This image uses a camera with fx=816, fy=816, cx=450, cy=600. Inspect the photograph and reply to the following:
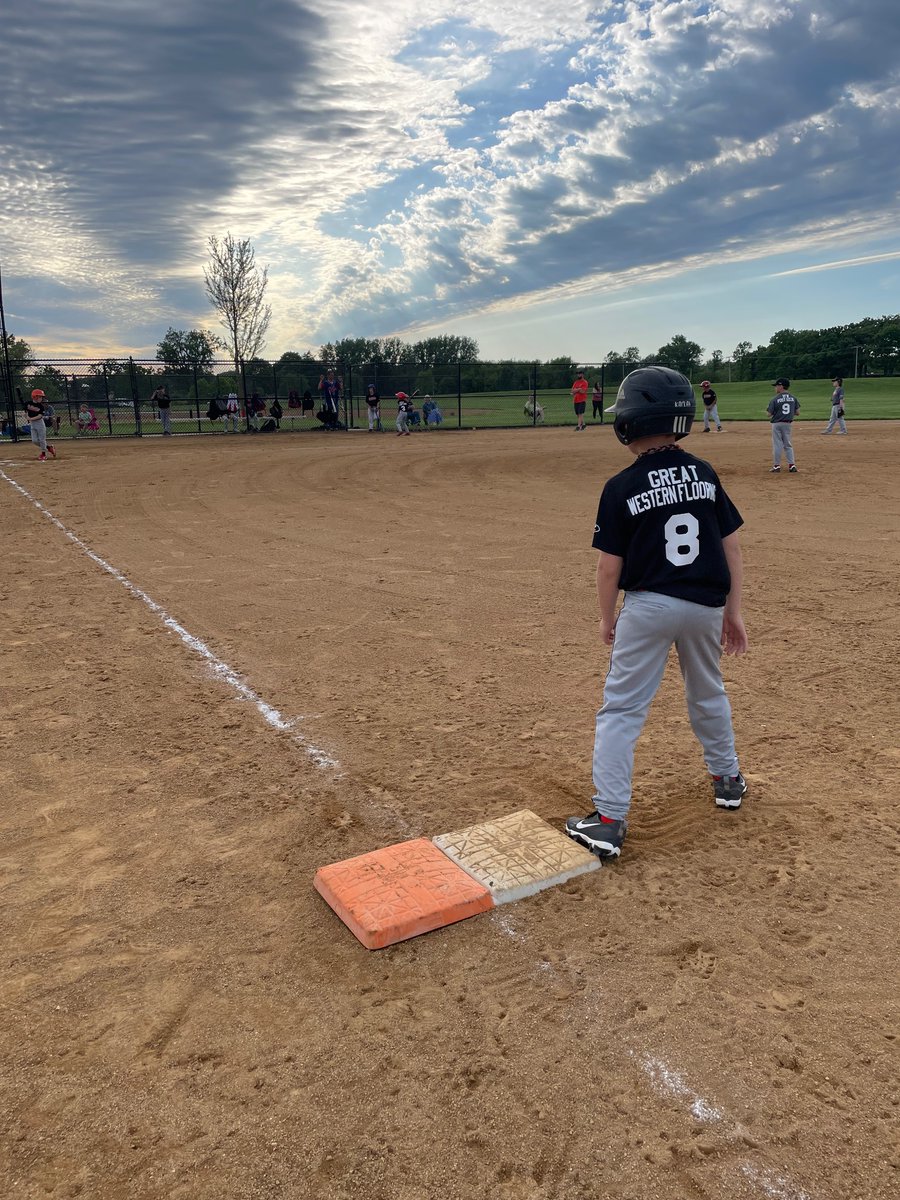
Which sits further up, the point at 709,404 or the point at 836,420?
the point at 709,404

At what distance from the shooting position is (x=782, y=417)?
14.9 meters

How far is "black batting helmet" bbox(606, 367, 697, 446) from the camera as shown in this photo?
3125mm

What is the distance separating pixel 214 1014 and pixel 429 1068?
0.70m

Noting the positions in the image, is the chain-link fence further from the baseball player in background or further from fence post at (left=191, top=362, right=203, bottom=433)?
the baseball player in background

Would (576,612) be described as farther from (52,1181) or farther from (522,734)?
(52,1181)

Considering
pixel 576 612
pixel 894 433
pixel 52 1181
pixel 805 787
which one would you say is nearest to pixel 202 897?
pixel 52 1181

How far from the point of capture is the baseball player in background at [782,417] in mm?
14656

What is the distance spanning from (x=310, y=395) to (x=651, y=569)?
32983 millimetres

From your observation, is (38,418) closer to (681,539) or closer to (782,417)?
(782,417)

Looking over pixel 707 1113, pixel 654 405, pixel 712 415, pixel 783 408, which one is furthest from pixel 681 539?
pixel 712 415

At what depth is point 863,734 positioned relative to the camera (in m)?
4.41

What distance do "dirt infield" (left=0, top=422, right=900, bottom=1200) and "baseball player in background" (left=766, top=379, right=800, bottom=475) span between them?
8.43 meters

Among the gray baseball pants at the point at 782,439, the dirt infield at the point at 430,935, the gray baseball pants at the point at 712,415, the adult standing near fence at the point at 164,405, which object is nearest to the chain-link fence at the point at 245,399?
the adult standing near fence at the point at 164,405

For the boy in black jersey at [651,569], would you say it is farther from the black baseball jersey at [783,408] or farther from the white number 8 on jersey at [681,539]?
the black baseball jersey at [783,408]
